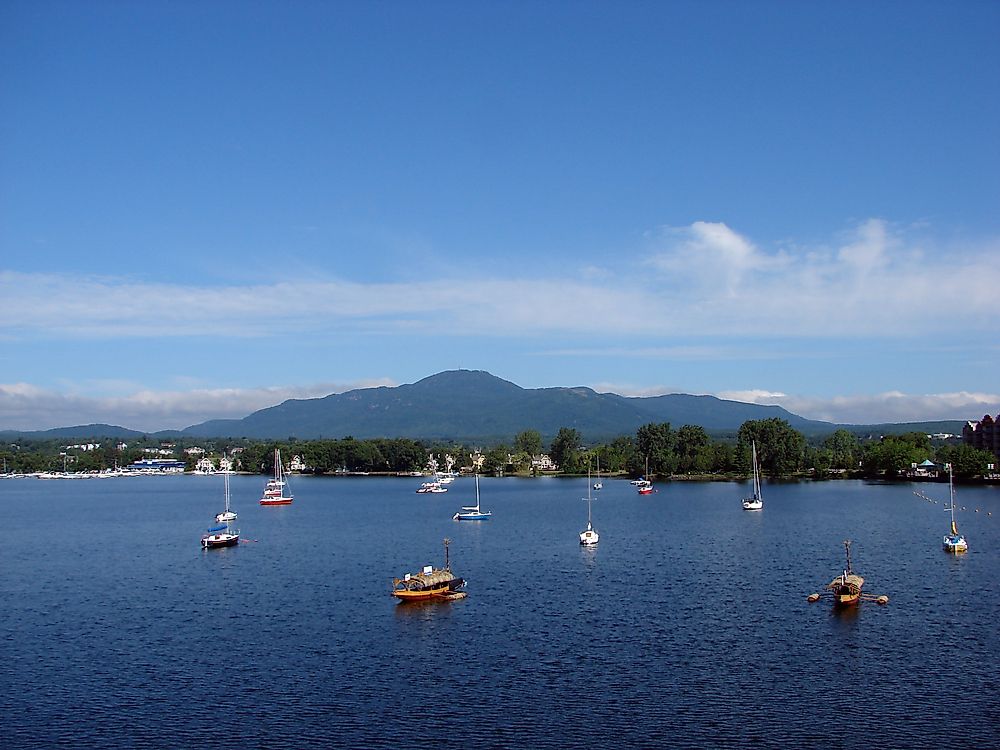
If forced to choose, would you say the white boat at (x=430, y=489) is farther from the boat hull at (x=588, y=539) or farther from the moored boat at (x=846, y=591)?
the moored boat at (x=846, y=591)

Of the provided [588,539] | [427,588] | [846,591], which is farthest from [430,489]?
[846,591]

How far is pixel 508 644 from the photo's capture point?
142ft

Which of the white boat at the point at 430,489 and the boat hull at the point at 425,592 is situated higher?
the white boat at the point at 430,489

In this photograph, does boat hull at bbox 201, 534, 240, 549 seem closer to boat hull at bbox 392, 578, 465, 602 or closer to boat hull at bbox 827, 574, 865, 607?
boat hull at bbox 392, 578, 465, 602

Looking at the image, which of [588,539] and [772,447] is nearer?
[588,539]

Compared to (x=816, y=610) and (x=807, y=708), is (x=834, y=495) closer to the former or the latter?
(x=816, y=610)

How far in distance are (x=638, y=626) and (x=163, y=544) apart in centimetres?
5599

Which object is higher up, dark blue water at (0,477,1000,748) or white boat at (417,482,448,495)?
white boat at (417,482,448,495)

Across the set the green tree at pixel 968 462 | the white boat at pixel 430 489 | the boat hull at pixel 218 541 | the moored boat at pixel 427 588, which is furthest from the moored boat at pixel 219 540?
the green tree at pixel 968 462

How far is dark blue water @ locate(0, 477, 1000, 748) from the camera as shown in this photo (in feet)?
107

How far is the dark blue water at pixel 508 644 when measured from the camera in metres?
32.6

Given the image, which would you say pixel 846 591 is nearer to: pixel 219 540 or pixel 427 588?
pixel 427 588

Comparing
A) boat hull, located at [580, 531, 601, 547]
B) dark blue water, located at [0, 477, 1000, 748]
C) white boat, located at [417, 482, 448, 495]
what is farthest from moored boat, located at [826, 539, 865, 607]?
white boat, located at [417, 482, 448, 495]

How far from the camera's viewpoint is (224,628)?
48125 mm
